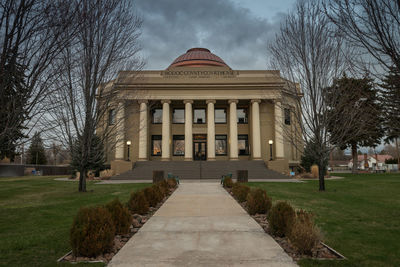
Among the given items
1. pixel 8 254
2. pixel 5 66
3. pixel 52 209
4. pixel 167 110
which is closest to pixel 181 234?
pixel 8 254

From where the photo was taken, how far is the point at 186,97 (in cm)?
3388

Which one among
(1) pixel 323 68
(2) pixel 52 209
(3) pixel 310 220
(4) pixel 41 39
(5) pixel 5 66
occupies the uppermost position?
(1) pixel 323 68

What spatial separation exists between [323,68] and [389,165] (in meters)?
47.1

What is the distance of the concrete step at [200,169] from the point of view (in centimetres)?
2681

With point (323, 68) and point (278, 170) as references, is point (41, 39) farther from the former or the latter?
point (278, 170)

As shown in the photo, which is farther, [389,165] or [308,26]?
[389,165]

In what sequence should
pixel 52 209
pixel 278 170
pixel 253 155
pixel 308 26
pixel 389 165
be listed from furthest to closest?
pixel 389 165 → pixel 253 155 → pixel 278 170 → pixel 308 26 → pixel 52 209

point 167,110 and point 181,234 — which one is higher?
point 167,110

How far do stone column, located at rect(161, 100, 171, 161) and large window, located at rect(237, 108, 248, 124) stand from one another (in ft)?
32.2

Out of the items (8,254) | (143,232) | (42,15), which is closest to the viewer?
(8,254)

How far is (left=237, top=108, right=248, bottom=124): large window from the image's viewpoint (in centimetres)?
3678

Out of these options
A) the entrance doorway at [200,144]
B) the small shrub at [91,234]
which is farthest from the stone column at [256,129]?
the small shrub at [91,234]

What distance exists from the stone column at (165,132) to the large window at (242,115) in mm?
9813

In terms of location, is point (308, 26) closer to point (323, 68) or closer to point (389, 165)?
point (323, 68)
